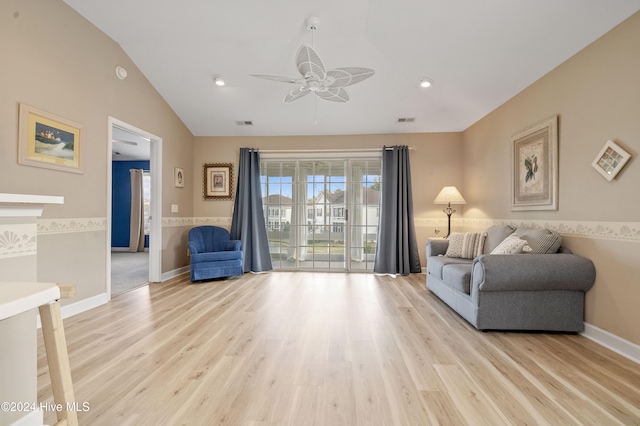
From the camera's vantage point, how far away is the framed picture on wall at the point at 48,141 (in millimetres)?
2588

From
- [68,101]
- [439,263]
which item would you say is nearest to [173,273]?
[68,101]

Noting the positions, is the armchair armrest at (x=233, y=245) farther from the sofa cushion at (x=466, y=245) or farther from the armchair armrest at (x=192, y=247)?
the sofa cushion at (x=466, y=245)

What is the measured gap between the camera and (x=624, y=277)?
7.39 feet

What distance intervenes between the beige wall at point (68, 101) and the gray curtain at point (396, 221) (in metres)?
3.84

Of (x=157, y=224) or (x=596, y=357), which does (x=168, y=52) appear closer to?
(x=157, y=224)

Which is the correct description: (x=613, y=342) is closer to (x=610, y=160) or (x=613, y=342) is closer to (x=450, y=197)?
(x=610, y=160)

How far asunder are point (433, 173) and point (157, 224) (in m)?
4.60

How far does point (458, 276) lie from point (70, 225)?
398 centimetres

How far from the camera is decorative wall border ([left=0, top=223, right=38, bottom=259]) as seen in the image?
1.20 m

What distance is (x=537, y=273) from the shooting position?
247cm

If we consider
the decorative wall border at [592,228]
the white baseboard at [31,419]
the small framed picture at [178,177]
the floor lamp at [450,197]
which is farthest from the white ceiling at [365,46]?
the white baseboard at [31,419]

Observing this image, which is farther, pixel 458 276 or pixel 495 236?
pixel 495 236

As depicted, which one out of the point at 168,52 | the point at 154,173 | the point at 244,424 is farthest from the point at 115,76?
the point at 244,424

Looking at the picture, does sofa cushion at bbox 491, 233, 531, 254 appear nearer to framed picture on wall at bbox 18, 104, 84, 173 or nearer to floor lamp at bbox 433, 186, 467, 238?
floor lamp at bbox 433, 186, 467, 238
